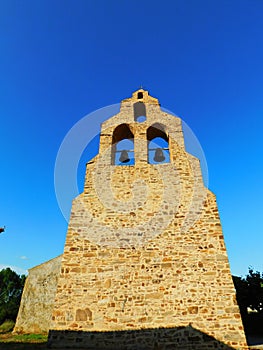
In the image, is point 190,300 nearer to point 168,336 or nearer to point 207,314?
point 207,314

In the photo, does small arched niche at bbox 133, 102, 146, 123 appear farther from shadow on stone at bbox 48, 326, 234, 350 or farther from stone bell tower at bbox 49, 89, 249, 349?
shadow on stone at bbox 48, 326, 234, 350

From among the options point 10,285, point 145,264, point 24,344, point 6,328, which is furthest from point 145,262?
point 10,285

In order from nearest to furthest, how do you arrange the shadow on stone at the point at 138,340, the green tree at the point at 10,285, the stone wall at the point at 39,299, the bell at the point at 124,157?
1. the shadow on stone at the point at 138,340
2. the bell at the point at 124,157
3. the stone wall at the point at 39,299
4. the green tree at the point at 10,285

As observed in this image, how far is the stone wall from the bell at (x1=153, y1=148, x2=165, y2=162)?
25.3 feet

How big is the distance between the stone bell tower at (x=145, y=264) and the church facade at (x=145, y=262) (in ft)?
0.09

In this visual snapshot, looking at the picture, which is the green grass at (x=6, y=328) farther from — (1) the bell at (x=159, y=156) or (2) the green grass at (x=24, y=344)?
(1) the bell at (x=159, y=156)

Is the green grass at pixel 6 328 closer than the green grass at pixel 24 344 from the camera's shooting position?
No

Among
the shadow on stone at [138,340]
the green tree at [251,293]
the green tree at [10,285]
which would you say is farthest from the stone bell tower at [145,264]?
the green tree at [10,285]

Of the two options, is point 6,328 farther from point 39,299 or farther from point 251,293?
point 251,293

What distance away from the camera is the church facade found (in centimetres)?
645

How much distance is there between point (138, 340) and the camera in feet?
20.9

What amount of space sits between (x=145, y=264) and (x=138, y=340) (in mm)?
2094

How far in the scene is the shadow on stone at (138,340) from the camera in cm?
627

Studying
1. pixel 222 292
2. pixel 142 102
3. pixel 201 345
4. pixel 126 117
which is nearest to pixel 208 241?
pixel 222 292
